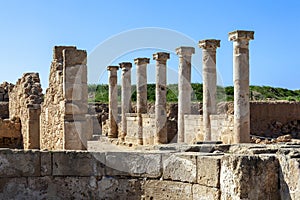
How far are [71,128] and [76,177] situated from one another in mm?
3820

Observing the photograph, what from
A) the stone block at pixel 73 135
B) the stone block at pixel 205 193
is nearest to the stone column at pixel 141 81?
the stone block at pixel 73 135

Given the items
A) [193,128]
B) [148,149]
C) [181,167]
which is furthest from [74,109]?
[193,128]

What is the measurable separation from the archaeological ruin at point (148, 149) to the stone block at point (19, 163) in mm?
14

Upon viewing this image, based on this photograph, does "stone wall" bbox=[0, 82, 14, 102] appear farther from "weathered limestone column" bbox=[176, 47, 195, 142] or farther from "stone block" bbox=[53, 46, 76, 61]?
"stone block" bbox=[53, 46, 76, 61]

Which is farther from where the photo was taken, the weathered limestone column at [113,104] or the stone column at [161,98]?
the weathered limestone column at [113,104]

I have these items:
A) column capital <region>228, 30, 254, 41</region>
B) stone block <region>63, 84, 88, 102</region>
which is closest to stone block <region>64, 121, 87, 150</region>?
stone block <region>63, 84, 88, 102</region>

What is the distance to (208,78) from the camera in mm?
17766

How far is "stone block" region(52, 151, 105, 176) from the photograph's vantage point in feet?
21.3

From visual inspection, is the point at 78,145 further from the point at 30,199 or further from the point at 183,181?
the point at 183,181

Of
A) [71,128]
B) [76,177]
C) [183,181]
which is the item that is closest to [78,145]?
[71,128]

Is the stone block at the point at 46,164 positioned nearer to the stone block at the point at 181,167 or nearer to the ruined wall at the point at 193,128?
the stone block at the point at 181,167

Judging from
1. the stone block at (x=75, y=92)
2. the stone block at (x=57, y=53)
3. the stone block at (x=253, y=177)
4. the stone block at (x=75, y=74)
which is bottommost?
the stone block at (x=253, y=177)

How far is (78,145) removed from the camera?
33.6ft

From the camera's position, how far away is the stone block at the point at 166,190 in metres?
6.14
